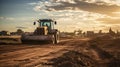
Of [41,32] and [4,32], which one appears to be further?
[4,32]

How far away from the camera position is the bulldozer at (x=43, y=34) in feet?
94.8

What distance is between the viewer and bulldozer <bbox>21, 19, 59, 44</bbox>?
2888cm

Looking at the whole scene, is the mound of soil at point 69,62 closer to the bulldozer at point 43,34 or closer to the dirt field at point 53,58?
the dirt field at point 53,58

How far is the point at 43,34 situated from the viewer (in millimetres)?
30828

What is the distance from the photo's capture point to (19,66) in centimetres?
1160

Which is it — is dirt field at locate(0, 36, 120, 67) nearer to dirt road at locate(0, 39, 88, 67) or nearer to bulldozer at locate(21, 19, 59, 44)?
dirt road at locate(0, 39, 88, 67)

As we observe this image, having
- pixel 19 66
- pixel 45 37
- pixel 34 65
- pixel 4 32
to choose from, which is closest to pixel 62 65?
pixel 34 65

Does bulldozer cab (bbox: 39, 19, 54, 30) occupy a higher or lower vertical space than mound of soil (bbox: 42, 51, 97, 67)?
higher

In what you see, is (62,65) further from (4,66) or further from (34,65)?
(4,66)

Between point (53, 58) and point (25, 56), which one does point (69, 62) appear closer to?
point (53, 58)

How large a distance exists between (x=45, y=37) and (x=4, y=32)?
69.5m

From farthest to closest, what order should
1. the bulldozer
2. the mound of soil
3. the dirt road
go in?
the bulldozer < the mound of soil < the dirt road

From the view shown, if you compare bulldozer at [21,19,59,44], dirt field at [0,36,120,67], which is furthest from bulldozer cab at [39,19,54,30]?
dirt field at [0,36,120,67]

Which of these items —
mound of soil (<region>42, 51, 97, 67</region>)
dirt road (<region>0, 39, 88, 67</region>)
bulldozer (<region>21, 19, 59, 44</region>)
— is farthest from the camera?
bulldozer (<region>21, 19, 59, 44</region>)
